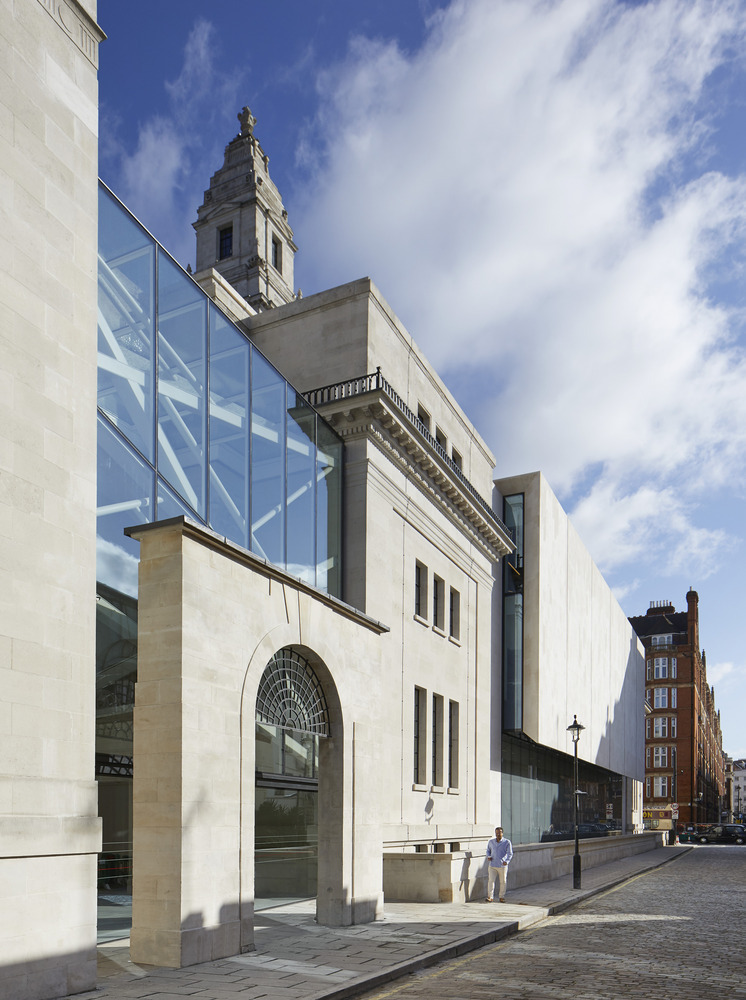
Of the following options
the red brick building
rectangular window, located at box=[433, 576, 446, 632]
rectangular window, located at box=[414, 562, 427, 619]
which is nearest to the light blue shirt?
rectangular window, located at box=[414, 562, 427, 619]

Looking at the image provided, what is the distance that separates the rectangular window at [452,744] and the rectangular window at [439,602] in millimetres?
2699

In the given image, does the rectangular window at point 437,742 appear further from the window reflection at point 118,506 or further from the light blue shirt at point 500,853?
the window reflection at point 118,506

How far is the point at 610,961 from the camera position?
13.7 metres

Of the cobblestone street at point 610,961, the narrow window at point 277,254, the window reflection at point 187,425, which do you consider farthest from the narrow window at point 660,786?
the window reflection at point 187,425

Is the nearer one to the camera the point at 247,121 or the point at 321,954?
the point at 321,954

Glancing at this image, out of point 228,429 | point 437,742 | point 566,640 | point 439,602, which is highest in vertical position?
point 228,429

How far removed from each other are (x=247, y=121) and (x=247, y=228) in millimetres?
9913

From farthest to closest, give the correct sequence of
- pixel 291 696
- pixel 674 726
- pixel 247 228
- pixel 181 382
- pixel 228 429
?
pixel 674 726
pixel 247 228
pixel 228 429
pixel 181 382
pixel 291 696

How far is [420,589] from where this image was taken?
96.2 feet

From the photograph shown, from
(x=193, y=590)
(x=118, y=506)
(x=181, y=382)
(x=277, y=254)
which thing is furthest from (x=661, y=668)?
(x=193, y=590)

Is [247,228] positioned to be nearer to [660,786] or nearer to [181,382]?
[181,382]

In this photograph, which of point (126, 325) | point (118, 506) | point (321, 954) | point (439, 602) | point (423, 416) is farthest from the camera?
point (423, 416)

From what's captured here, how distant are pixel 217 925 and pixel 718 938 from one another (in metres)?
9.51

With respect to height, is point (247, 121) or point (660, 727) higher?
point (247, 121)
